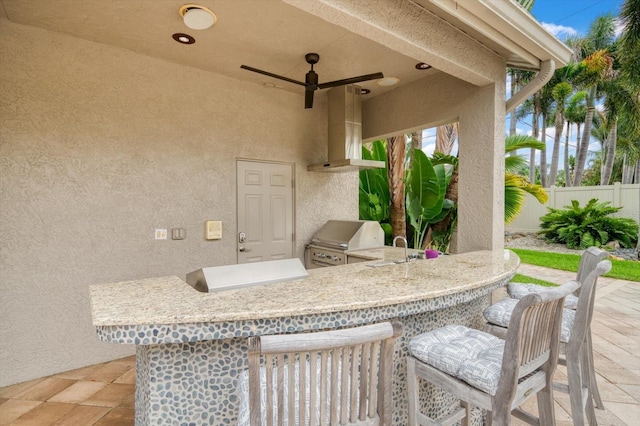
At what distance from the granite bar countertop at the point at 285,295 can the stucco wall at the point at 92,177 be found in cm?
175

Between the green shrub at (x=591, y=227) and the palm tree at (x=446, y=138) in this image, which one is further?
the green shrub at (x=591, y=227)

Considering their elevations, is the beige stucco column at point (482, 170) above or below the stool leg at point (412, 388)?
above

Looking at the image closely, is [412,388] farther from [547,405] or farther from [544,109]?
[544,109]

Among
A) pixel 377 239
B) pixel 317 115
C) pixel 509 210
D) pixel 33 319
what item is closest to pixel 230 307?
pixel 33 319

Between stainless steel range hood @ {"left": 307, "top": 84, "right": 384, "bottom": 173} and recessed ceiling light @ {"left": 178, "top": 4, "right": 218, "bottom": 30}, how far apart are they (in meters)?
2.02

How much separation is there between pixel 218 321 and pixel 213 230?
2638mm

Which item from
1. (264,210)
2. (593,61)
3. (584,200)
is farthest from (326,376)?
(593,61)

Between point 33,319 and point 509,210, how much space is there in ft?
20.4

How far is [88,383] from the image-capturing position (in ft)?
9.06

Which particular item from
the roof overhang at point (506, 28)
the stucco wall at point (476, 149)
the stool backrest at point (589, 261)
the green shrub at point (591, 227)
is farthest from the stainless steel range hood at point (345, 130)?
the green shrub at point (591, 227)

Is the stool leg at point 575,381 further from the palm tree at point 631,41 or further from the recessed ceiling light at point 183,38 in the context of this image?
the palm tree at point 631,41

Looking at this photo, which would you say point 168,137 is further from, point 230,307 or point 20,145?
point 230,307

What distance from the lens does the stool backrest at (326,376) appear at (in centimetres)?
94

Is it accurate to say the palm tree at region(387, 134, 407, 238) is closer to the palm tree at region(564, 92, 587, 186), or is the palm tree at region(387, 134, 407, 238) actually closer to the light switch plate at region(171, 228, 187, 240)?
the light switch plate at region(171, 228, 187, 240)
